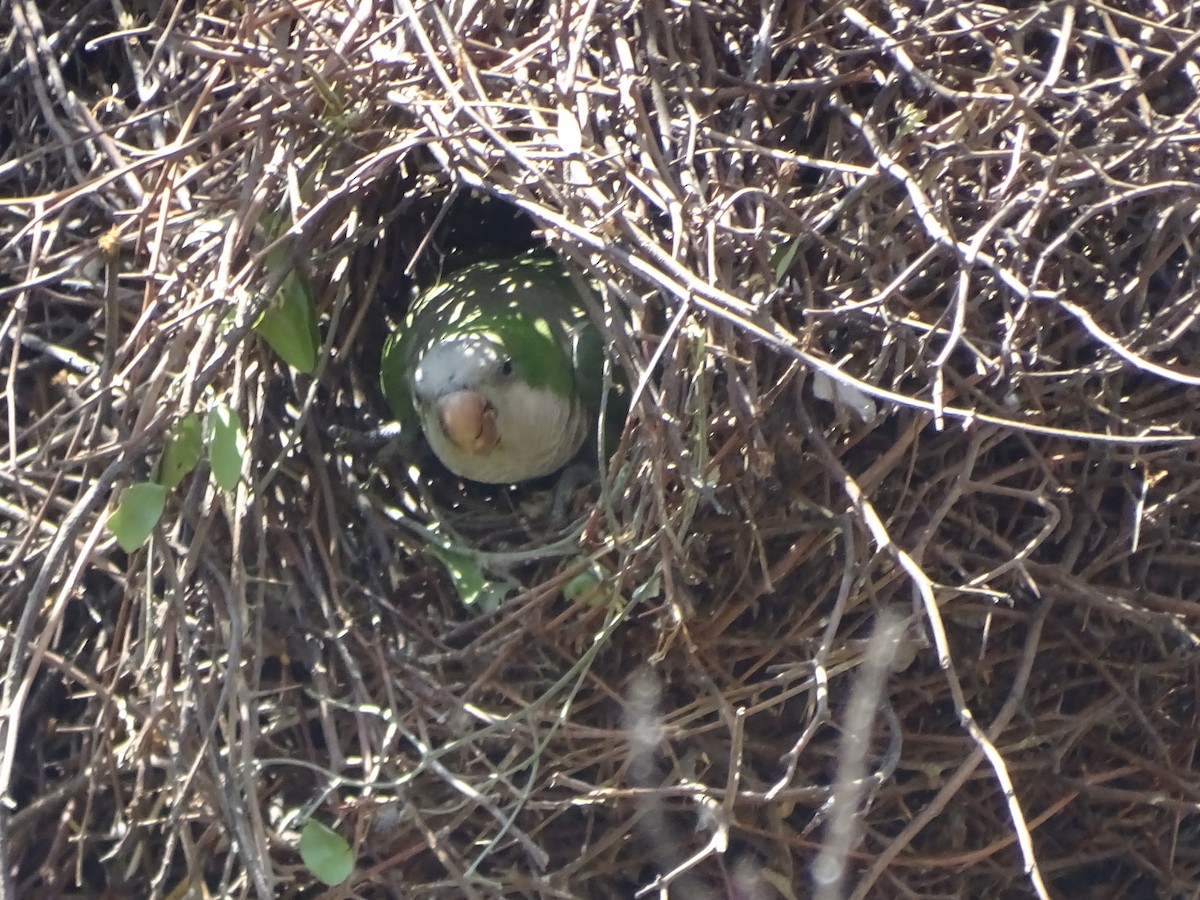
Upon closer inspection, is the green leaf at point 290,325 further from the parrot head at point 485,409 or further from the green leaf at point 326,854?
the green leaf at point 326,854

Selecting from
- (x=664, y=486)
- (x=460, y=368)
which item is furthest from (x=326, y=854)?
(x=460, y=368)

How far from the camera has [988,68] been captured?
115cm

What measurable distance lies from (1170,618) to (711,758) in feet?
1.31

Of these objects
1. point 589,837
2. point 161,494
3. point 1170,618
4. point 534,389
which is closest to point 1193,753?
point 1170,618

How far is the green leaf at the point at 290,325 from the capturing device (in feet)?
3.74

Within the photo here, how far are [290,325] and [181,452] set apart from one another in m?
0.15

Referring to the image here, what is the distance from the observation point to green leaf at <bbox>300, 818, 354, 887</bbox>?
106 centimetres

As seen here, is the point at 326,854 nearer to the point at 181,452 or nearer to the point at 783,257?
the point at 181,452

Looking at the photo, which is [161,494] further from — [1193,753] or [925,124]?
[1193,753]

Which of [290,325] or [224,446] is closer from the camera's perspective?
[224,446]

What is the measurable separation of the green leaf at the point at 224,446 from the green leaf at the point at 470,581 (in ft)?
0.80

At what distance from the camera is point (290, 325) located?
1.15 meters

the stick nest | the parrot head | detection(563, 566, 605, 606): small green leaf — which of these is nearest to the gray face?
→ the parrot head

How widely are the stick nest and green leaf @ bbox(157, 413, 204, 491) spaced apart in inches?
1.1
